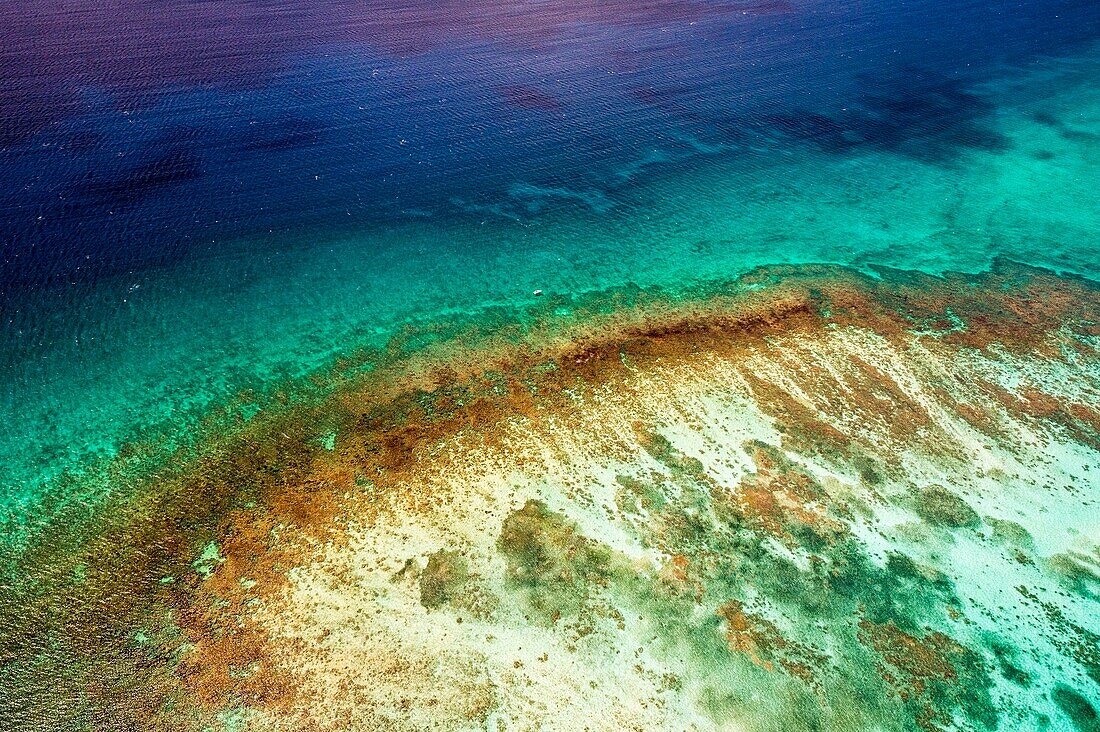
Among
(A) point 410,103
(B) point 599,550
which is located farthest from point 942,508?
(A) point 410,103

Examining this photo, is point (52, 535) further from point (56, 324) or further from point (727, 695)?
point (727, 695)

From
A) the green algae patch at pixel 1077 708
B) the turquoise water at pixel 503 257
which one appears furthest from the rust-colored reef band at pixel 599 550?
the turquoise water at pixel 503 257

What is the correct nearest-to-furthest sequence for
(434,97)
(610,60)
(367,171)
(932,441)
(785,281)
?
(932,441) → (785,281) → (367,171) → (434,97) → (610,60)

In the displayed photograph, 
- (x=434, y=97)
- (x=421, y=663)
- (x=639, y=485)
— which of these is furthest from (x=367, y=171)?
(x=421, y=663)

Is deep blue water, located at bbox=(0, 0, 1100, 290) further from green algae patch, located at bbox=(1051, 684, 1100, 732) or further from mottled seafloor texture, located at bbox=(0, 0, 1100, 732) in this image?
green algae patch, located at bbox=(1051, 684, 1100, 732)

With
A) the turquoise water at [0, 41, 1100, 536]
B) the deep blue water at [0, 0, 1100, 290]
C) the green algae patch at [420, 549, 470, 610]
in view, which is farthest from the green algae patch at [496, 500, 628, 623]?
the deep blue water at [0, 0, 1100, 290]

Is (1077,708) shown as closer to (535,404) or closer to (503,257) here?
(535,404)

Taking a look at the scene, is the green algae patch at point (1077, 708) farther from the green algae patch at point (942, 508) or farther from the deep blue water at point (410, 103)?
the deep blue water at point (410, 103)
